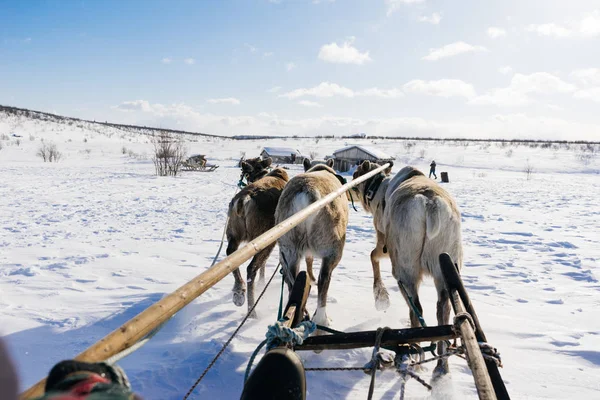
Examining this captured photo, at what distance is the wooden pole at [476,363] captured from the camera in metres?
1.05

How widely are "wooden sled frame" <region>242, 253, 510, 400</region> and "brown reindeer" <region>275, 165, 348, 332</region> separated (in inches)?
45.6

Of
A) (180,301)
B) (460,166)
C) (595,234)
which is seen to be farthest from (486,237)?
(460,166)

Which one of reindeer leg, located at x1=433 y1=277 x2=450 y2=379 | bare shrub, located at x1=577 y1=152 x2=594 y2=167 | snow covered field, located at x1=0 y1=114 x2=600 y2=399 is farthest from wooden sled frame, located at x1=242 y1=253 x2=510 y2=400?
bare shrub, located at x1=577 y1=152 x2=594 y2=167

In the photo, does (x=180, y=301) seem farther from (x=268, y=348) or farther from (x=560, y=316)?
(x=560, y=316)

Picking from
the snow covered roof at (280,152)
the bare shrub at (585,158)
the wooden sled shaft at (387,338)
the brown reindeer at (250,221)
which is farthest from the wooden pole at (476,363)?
the bare shrub at (585,158)

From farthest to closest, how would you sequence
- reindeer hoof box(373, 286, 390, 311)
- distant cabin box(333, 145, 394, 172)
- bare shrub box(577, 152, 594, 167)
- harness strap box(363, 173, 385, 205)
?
bare shrub box(577, 152, 594, 167) < distant cabin box(333, 145, 394, 172) < harness strap box(363, 173, 385, 205) < reindeer hoof box(373, 286, 390, 311)

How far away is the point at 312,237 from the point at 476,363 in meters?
2.15

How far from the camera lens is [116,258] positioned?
567 cm

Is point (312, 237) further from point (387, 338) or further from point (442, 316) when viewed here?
point (387, 338)

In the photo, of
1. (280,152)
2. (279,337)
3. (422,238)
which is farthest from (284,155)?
(279,337)

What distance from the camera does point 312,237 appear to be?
3330mm

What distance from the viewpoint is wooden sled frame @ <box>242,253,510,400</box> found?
125 cm

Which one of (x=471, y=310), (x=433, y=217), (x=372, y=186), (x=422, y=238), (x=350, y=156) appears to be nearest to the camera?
(x=471, y=310)

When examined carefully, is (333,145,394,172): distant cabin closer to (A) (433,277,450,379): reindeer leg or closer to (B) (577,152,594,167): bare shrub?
(B) (577,152,594,167): bare shrub
